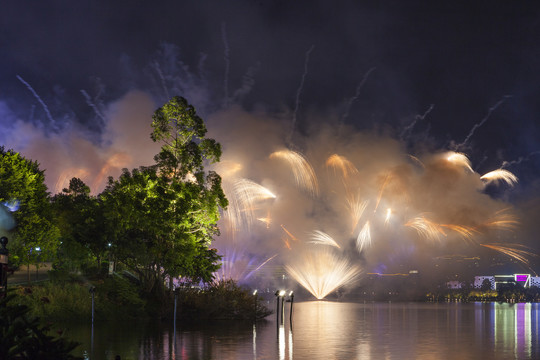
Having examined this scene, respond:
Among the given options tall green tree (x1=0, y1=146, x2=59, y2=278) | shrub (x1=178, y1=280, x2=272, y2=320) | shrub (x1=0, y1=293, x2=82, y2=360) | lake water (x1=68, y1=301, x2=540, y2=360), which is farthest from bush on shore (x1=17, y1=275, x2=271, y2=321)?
shrub (x1=0, y1=293, x2=82, y2=360)

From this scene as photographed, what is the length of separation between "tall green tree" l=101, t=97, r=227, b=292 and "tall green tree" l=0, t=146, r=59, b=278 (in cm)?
918

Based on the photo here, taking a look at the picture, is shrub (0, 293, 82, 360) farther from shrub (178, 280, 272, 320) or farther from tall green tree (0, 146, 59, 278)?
tall green tree (0, 146, 59, 278)

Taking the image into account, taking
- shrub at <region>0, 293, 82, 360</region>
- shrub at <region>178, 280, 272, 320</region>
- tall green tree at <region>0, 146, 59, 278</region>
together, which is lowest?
shrub at <region>178, 280, 272, 320</region>

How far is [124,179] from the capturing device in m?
49.5

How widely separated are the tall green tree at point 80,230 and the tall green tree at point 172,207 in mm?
4334

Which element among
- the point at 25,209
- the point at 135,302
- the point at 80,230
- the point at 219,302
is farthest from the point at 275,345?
the point at 25,209

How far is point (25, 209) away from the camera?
55.7 meters

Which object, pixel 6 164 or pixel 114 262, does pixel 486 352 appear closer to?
pixel 114 262

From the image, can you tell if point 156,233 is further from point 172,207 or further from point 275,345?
point 275,345

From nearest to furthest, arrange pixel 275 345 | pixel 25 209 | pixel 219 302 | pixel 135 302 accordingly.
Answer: pixel 275 345, pixel 135 302, pixel 219 302, pixel 25 209

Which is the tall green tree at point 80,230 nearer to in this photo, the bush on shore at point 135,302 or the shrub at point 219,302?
the bush on shore at point 135,302

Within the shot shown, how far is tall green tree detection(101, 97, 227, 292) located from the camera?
1845 inches

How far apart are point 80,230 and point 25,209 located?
17.5ft

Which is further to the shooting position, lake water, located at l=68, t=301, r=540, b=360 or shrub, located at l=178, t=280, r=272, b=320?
shrub, located at l=178, t=280, r=272, b=320
